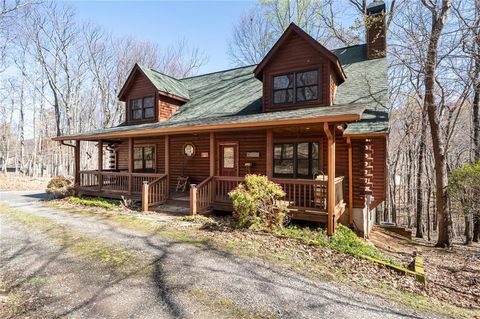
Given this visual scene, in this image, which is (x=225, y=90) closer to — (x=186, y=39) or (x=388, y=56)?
(x=388, y=56)

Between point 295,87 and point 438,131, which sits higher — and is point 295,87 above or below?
above

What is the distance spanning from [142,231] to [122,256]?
1856 millimetres

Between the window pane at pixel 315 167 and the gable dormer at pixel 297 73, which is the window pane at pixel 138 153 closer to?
the gable dormer at pixel 297 73

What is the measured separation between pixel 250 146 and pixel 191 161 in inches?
132

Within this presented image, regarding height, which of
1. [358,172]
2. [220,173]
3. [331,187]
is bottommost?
[331,187]

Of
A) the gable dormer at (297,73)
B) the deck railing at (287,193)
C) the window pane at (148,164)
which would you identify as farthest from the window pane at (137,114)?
the gable dormer at (297,73)

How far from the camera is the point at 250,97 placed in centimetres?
1248

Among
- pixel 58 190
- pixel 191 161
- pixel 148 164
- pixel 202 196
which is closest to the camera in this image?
pixel 202 196

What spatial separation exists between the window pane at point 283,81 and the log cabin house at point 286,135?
0.14 feet

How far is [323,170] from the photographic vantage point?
31.4 ft

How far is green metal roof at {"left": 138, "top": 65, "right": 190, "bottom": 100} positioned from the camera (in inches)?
552

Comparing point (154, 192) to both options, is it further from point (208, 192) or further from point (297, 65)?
point (297, 65)

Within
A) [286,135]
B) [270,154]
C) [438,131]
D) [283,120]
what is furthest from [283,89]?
[438,131]

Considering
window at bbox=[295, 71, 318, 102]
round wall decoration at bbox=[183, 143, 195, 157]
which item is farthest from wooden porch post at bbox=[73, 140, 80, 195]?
window at bbox=[295, 71, 318, 102]
